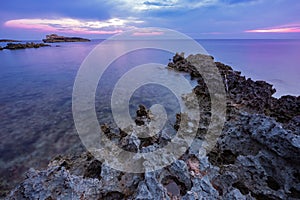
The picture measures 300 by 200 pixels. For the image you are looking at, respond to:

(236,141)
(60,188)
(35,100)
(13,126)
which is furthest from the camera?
(35,100)

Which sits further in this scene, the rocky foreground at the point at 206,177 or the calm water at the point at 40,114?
the calm water at the point at 40,114

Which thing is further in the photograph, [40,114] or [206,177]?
[40,114]

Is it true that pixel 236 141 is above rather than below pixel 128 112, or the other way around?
above

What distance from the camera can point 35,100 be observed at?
11070mm

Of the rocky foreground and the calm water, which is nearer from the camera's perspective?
the rocky foreground

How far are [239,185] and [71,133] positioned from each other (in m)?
6.42

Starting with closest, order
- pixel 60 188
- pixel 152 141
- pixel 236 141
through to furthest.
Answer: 1. pixel 60 188
2. pixel 236 141
3. pixel 152 141

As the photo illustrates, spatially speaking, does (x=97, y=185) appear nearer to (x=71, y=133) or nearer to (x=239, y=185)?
(x=239, y=185)

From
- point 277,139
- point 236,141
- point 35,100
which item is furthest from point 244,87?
point 35,100

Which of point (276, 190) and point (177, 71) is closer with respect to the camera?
point (276, 190)

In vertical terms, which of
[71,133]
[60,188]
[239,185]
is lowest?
[71,133]

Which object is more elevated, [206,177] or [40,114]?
[206,177]

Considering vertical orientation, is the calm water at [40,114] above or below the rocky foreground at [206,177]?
below

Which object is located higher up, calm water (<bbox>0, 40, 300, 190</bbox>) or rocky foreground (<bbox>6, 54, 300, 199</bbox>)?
rocky foreground (<bbox>6, 54, 300, 199</bbox>)
